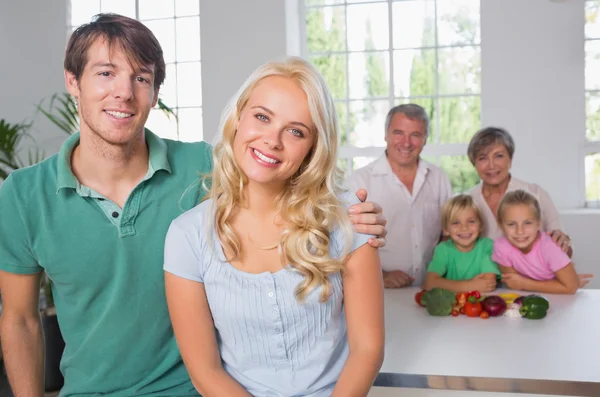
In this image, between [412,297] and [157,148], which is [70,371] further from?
[412,297]

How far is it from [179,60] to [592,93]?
13.1 feet

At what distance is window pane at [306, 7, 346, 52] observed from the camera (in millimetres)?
6906

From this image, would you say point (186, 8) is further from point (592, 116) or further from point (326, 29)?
point (592, 116)

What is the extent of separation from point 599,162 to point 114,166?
5.37m

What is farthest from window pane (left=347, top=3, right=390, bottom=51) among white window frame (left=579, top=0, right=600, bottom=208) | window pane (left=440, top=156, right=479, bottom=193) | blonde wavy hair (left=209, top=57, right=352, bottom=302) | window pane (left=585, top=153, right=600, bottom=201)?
blonde wavy hair (left=209, top=57, right=352, bottom=302)

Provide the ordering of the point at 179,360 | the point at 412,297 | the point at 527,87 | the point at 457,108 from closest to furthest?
the point at 179,360 → the point at 412,297 → the point at 527,87 → the point at 457,108

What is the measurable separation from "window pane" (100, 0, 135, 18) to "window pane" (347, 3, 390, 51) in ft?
7.63

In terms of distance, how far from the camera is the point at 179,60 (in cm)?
725

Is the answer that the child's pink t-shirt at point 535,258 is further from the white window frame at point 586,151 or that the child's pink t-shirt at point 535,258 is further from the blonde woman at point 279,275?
the white window frame at point 586,151

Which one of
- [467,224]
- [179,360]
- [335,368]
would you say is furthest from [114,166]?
[467,224]

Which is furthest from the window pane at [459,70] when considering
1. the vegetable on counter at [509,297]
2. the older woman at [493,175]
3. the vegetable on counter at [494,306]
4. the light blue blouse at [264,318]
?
the light blue blouse at [264,318]

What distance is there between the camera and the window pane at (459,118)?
6.61m

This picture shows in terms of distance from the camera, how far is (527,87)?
6141mm

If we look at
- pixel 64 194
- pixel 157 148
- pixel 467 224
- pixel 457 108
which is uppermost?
pixel 457 108
